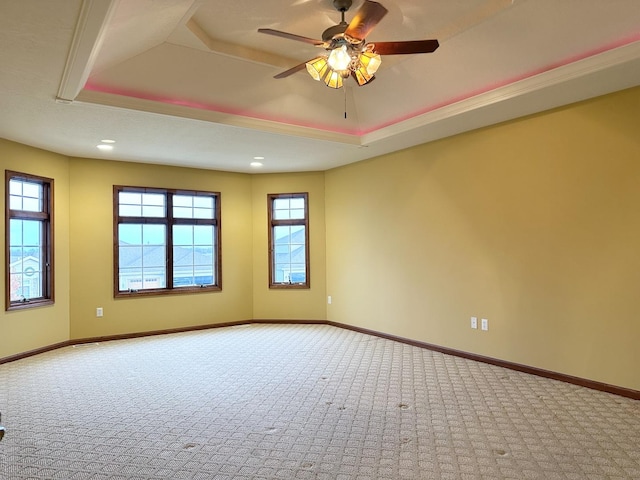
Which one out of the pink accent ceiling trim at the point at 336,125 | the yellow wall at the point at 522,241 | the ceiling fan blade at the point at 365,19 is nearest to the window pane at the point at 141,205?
the pink accent ceiling trim at the point at 336,125

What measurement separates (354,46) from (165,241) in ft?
15.4

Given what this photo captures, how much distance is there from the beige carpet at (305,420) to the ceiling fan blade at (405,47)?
8.30 ft

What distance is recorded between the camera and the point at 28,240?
5.37 m

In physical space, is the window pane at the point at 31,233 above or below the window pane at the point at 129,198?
below

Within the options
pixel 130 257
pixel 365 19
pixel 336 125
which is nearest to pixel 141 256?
pixel 130 257

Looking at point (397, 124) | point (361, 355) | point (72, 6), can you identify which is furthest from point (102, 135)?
point (361, 355)

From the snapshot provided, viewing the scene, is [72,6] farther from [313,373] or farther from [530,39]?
[313,373]

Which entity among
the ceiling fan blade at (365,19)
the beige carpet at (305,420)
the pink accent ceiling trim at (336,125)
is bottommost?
the beige carpet at (305,420)

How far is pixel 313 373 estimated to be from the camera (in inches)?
172

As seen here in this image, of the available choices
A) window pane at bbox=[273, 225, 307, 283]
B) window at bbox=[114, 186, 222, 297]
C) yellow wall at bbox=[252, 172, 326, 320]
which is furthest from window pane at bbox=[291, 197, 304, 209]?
window at bbox=[114, 186, 222, 297]

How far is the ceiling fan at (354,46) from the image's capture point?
8.59 ft

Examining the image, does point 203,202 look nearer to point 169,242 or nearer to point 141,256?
point 169,242

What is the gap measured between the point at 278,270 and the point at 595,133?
16.1 ft

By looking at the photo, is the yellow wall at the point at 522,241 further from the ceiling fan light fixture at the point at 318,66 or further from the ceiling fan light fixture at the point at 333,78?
the ceiling fan light fixture at the point at 318,66
